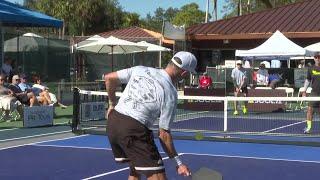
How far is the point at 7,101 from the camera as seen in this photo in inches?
673

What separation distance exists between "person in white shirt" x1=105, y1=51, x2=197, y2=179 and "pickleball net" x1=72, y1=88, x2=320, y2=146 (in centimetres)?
520

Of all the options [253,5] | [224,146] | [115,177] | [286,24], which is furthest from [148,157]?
[253,5]

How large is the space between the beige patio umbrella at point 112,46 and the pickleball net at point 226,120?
14.1 feet

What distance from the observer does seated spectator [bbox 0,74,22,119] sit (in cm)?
1712

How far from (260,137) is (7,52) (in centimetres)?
1367

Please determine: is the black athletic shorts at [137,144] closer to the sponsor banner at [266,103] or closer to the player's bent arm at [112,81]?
the player's bent arm at [112,81]

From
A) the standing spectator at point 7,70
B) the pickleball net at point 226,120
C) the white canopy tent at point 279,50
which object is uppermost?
the white canopy tent at point 279,50

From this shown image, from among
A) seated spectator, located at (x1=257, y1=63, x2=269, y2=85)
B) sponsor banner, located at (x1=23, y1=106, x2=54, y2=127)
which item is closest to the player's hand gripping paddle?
sponsor banner, located at (x1=23, y1=106, x2=54, y2=127)

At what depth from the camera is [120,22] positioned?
67062mm

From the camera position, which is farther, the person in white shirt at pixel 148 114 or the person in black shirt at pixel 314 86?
the person in black shirt at pixel 314 86

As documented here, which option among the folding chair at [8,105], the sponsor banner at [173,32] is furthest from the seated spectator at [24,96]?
the sponsor banner at [173,32]

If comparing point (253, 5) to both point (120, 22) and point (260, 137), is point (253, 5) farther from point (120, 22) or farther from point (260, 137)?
point (260, 137)

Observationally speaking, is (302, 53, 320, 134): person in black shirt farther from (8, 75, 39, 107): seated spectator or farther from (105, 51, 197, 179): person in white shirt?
(105, 51, 197, 179): person in white shirt

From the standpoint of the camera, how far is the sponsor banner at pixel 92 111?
16.0 meters
